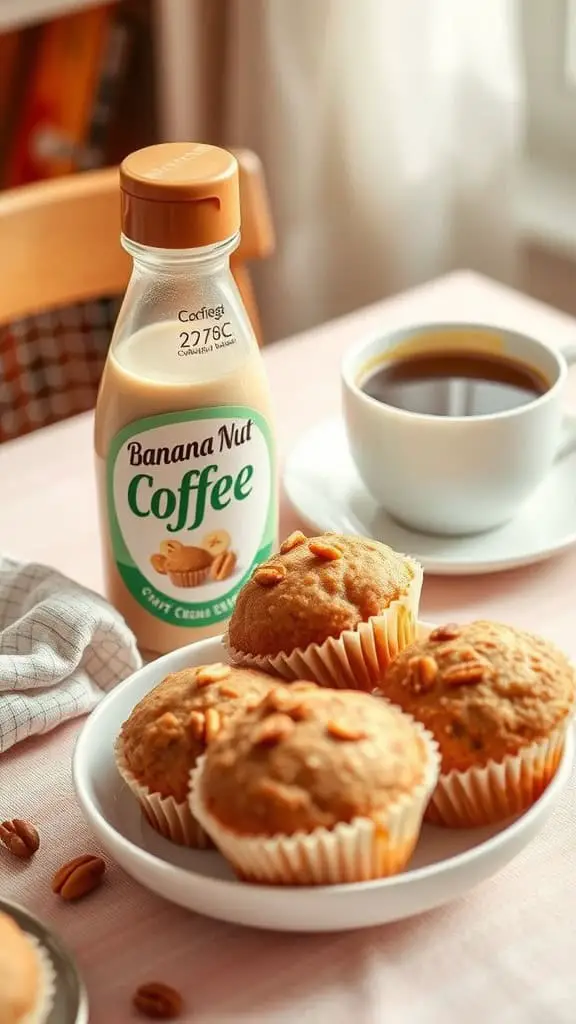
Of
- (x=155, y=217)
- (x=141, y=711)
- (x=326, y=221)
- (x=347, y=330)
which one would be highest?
(x=155, y=217)

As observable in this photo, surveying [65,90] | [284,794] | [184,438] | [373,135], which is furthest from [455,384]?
[65,90]

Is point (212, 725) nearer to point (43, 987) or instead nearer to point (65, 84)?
point (43, 987)

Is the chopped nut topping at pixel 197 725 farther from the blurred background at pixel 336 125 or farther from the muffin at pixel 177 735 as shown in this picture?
the blurred background at pixel 336 125

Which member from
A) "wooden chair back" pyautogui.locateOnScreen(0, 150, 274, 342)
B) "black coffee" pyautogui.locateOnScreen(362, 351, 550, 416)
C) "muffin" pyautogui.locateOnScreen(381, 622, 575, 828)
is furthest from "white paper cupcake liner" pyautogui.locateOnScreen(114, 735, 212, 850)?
"wooden chair back" pyautogui.locateOnScreen(0, 150, 274, 342)

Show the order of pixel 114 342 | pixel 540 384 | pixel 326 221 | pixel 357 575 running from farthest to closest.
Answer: pixel 326 221
pixel 540 384
pixel 114 342
pixel 357 575

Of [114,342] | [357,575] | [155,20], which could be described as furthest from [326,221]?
[357,575]

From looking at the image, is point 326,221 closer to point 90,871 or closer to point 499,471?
point 499,471
